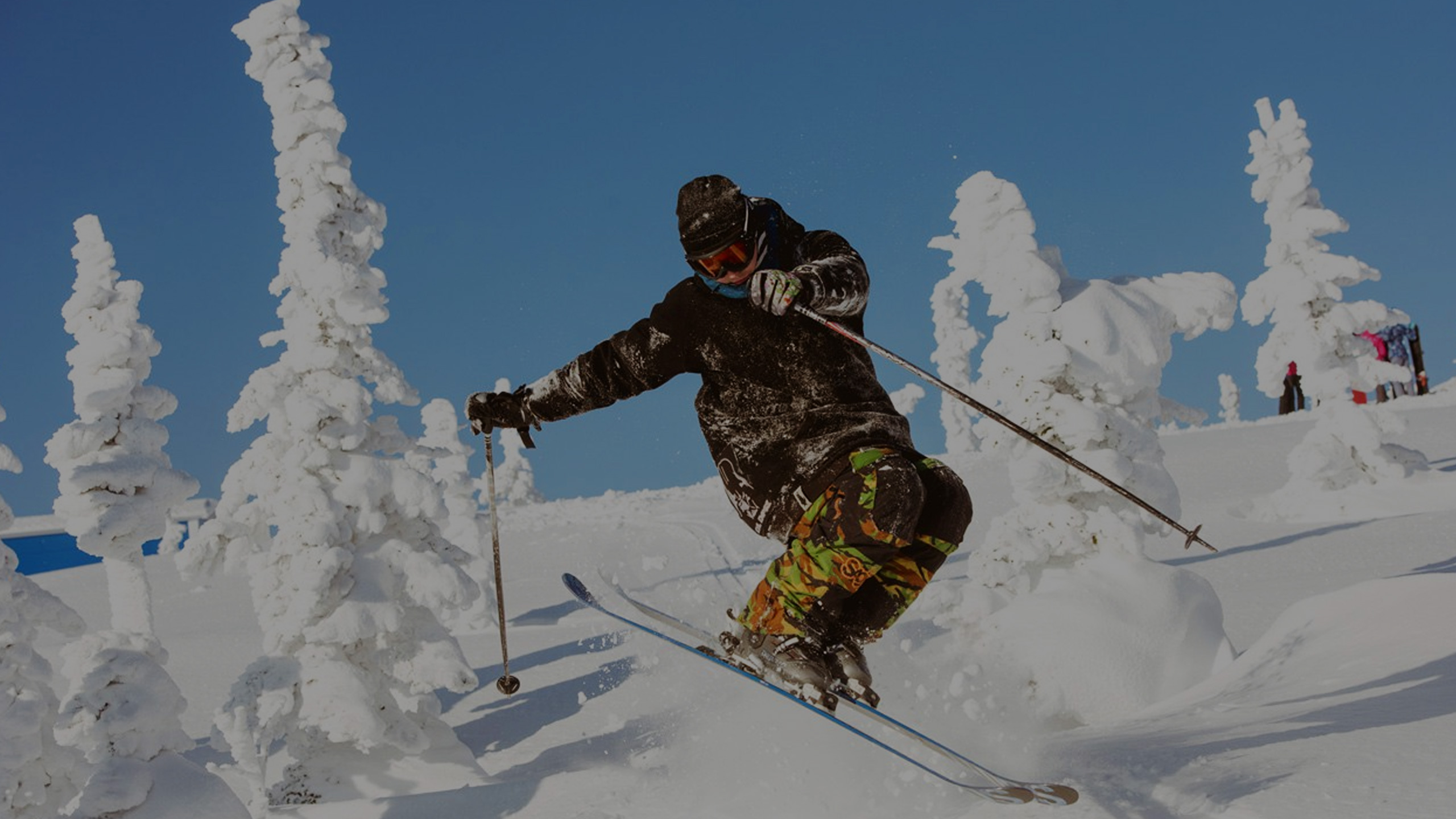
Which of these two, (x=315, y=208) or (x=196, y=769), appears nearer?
(x=196, y=769)

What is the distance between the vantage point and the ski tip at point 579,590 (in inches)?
278

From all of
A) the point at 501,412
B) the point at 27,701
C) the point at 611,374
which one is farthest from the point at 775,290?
the point at 27,701

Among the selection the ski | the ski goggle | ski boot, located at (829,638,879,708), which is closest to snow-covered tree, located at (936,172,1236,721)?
the ski

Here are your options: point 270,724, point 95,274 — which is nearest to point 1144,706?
point 270,724

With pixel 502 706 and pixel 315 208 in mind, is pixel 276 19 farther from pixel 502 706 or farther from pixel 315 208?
pixel 502 706

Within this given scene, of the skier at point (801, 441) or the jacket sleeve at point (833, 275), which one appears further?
the skier at point (801, 441)

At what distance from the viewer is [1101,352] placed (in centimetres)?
1290

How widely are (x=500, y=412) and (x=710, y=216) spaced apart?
2045 millimetres

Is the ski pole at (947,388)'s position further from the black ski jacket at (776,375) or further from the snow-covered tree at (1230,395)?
the snow-covered tree at (1230,395)

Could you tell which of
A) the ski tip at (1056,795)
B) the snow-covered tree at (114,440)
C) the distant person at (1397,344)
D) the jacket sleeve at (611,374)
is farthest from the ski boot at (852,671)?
the distant person at (1397,344)

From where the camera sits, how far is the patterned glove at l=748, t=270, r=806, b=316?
4.78 metres

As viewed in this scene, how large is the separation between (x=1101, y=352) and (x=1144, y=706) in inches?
177

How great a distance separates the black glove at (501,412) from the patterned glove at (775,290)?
205 cm

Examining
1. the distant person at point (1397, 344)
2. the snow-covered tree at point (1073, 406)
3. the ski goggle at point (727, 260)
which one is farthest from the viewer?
the distant person at point (1397, 344)
